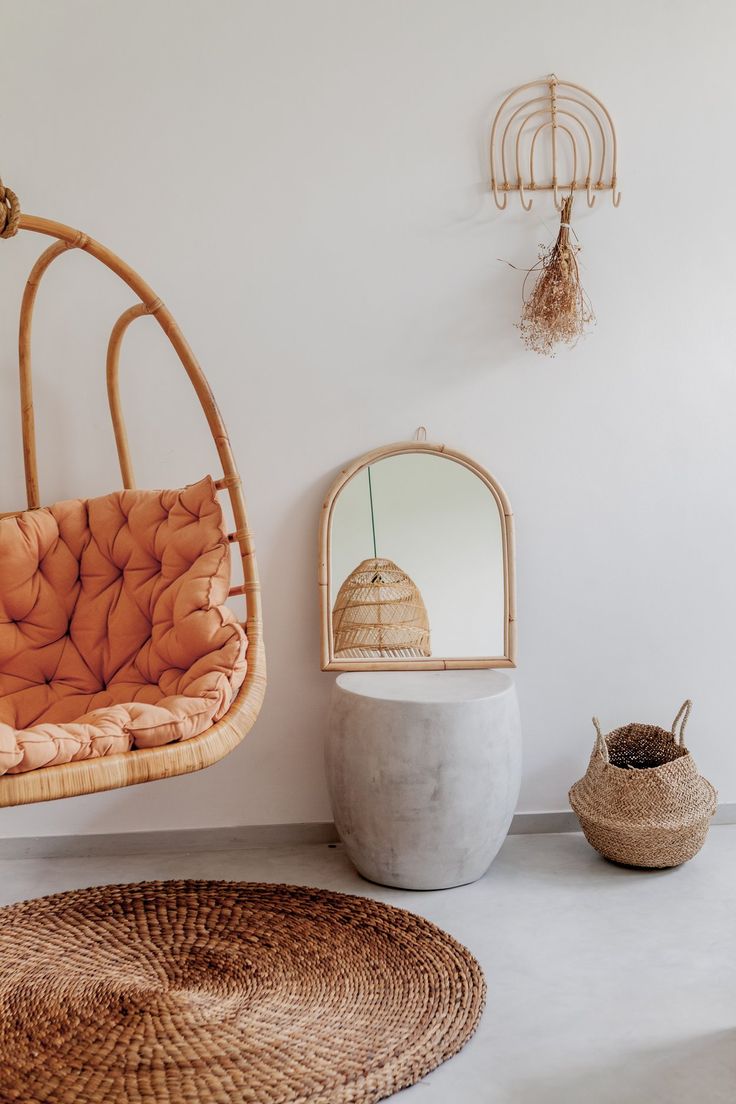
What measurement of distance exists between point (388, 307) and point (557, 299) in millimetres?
420

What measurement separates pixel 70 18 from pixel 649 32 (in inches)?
56.2

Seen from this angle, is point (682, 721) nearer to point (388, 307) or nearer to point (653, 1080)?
point (653, 1080)

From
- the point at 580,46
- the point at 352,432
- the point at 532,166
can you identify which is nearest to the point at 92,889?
the point at 352,432

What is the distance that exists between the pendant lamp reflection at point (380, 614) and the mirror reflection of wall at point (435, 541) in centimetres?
1

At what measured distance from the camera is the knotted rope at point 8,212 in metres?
1.78

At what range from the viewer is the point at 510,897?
2211mm

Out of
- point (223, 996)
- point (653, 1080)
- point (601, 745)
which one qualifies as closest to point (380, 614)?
point (601, 745)

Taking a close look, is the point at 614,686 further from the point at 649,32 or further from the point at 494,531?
the point at 649,32

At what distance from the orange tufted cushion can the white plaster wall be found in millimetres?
386

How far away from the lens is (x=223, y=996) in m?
1.78

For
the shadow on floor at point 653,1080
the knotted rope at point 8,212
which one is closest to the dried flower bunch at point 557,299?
the knotted rope at point 8,212

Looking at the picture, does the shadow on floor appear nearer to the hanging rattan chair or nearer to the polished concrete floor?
the polished concrete floor

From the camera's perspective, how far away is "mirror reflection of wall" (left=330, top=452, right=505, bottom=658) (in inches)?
99.0

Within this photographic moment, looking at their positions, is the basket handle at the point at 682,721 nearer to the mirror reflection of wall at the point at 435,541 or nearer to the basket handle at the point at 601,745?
the basket handle at the point at 601,745
